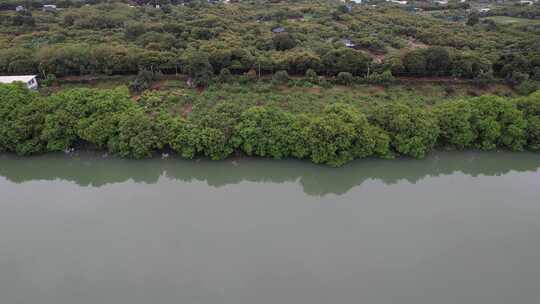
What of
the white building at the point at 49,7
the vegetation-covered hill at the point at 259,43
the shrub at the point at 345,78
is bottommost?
the shrub at the point at 345,78

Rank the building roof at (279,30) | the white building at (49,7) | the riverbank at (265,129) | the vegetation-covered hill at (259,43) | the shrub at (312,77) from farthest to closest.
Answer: the white building at (49,7) < the building roof at (279,30) < the vegetation-covered hill at (259,43) < the shrub at (312,77) < the riverbank at (265,129)

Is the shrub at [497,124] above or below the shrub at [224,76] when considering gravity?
below

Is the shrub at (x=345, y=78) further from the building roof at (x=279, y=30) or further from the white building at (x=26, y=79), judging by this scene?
the white building at (x=26, y=79)

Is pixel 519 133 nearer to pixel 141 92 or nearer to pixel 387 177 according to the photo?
pixel 387 177

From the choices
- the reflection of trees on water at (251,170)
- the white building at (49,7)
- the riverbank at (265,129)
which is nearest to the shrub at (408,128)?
the riverbank at (265,129)

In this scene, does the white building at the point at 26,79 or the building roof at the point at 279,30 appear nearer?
the white building at the point at 26,79

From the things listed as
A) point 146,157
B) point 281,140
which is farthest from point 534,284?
point 146,157

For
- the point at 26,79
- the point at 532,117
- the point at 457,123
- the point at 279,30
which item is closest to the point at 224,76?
the point at 26,79
